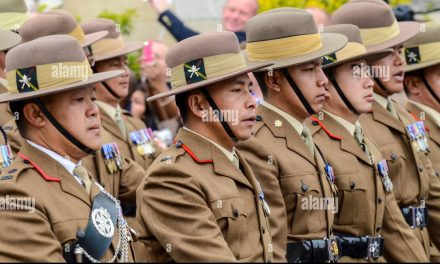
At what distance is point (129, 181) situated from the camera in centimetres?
848

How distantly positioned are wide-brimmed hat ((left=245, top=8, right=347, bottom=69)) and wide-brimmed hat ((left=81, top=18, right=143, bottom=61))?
7.63ft

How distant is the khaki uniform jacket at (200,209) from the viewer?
6066 millimetres

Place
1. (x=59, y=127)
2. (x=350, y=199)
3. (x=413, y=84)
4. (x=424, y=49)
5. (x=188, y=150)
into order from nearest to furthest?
1. (x=59, y=127)
2. (x=188, y=150)
3. (x=350, y=199)
4. (x=424, y=49)
5. (x=413, y=84)

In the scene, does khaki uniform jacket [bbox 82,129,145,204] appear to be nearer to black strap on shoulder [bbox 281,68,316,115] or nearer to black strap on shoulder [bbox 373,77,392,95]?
black strap on shoulder [bbox 281,68,316,115]

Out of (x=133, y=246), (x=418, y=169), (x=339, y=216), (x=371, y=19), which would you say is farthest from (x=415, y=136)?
(x=133, y=246)

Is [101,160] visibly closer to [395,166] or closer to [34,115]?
[34,115]

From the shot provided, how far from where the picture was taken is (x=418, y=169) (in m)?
8.75

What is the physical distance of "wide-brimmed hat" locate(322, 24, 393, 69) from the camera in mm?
8062

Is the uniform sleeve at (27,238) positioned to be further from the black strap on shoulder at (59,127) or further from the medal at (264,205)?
the medal at (264,205)

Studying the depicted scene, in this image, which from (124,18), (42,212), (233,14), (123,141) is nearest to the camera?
(42,212)

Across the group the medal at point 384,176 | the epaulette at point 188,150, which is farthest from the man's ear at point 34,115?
the medal at point 384,176

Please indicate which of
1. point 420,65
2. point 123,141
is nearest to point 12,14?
point 123,141

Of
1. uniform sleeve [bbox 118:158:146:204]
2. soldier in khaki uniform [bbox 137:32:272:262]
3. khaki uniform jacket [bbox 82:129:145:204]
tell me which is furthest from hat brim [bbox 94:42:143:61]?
soldier in khaki uniform [bbox 137:32:272:262]

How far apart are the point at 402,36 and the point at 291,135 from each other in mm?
2096
